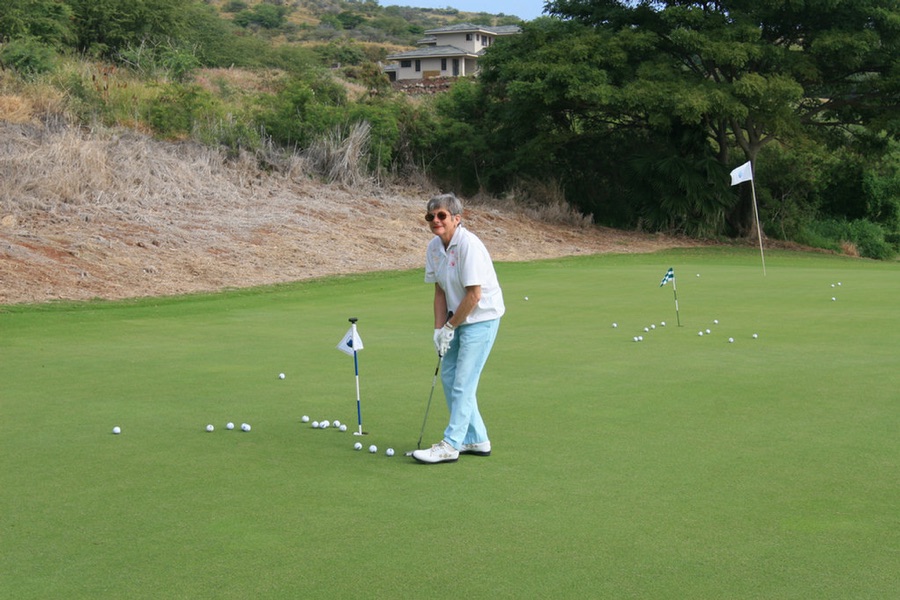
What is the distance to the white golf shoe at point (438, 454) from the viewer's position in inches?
266

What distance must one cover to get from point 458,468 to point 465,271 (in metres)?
1.24

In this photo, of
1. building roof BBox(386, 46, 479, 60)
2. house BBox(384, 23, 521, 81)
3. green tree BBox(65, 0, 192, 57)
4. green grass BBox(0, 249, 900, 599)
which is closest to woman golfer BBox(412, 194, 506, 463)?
green grass BBox(0, 249, 900, 599)

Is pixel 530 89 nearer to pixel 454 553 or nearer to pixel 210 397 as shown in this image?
pixel 210 397

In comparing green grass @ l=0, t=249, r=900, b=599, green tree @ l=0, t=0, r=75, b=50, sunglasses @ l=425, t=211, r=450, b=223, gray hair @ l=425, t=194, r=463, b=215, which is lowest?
A: green grass @ l=0, t=249, r=900, b=599

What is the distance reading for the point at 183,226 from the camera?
74.7 ft

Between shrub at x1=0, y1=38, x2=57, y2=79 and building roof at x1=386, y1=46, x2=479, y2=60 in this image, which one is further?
building roof at x1=386, y1=46, x2=479, y2=60

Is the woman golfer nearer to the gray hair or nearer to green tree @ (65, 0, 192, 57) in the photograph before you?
the gray hair

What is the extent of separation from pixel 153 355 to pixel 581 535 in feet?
22.8

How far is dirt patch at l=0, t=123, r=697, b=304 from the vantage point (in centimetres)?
1911

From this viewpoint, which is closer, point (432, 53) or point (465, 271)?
point (465, 271)

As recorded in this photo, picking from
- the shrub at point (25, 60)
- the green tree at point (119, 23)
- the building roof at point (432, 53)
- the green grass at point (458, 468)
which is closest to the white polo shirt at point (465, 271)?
the green grass at point (458, 468)

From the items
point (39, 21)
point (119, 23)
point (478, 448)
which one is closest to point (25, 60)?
point (39, 21)

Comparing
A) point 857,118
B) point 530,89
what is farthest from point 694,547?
point 857,118

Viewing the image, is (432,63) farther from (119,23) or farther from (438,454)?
(438,454)
